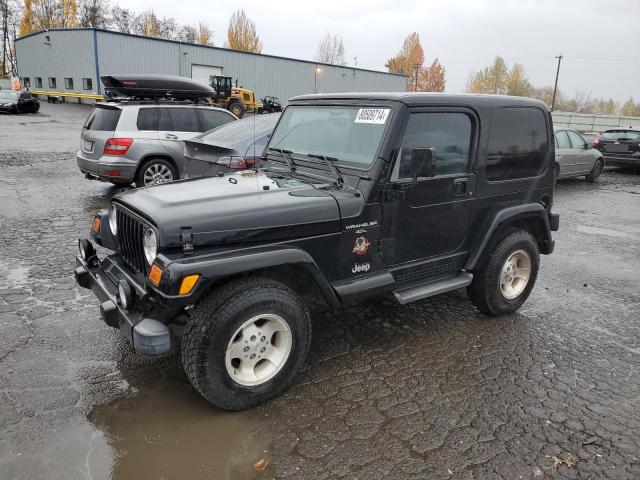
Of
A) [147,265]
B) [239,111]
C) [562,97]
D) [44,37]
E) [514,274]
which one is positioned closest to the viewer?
[147,265]

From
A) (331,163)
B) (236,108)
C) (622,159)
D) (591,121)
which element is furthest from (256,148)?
(591,121)

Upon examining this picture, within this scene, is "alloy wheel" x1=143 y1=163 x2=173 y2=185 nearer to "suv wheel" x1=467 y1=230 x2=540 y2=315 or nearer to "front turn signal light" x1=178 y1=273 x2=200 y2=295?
"suv wheel" x1=467 y1=230 x2=540 y2=315

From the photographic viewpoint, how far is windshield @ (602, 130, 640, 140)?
1558 cm

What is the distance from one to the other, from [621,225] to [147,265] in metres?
8.71

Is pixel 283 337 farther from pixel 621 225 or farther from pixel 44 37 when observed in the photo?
pixel 44 37

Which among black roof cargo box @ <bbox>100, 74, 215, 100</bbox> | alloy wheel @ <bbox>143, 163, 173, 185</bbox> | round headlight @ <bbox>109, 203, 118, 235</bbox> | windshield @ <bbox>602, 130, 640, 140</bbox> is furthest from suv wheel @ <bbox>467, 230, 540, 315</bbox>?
windshield @ <bbox>602, 130, 640, 140</bbox>

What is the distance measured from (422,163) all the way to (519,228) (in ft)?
5.45

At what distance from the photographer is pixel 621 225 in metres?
8.90

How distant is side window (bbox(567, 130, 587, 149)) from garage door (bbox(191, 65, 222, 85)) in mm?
33289

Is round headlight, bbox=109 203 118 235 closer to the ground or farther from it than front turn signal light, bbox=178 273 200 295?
farther from it

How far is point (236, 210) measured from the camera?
307 cm

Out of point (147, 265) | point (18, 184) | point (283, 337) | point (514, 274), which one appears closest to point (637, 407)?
point (514, 274)

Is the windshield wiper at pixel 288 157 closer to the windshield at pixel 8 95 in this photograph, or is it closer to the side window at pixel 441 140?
the side window at pixel 441 140

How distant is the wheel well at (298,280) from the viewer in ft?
10.5
